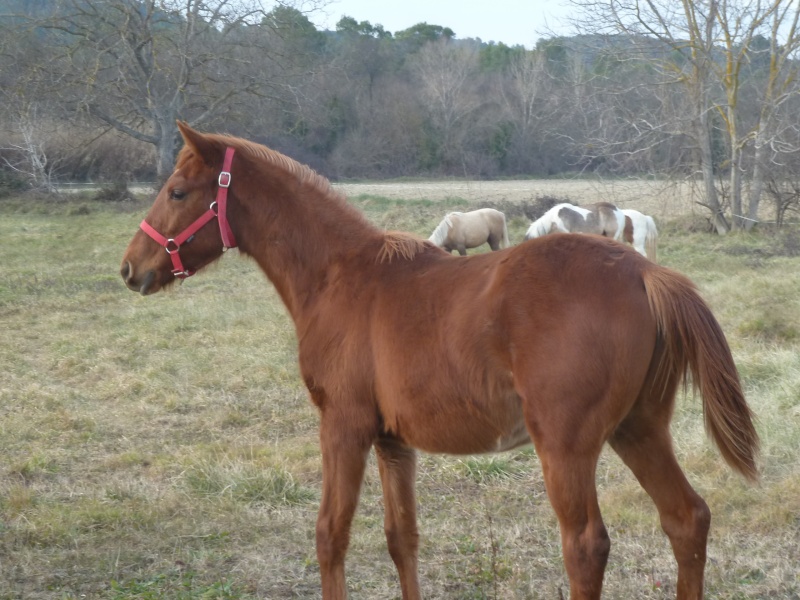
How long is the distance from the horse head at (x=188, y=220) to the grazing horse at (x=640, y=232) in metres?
10.6

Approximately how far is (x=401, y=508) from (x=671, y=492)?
3.40 feet

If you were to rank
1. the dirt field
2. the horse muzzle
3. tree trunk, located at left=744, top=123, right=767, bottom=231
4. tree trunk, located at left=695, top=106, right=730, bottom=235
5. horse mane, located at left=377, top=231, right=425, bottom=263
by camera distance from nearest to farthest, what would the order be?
1. horse mane, located at left=377, top=231, right=425, bottom=263
2. the horse muzzle
3. tree trunk, located at left=744, top=123, right=767, bottom=231
4. tree trunk, located at left=695, top=106, right=730, bottom=235
5. the dirt field

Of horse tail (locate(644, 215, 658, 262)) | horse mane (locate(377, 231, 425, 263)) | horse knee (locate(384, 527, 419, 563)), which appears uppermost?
horse mane (locate(377, 231, 425, 263))

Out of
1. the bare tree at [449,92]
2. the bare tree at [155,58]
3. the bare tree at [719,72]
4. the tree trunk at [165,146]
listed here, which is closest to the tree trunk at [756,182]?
the bare tree at [719,72]

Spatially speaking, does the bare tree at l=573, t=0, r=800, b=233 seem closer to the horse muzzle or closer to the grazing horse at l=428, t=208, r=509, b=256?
the grazing horse at l=428, t=208, r=509, b=256

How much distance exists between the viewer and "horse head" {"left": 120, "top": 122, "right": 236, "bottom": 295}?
11.0 ft

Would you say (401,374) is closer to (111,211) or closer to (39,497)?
(39,497)

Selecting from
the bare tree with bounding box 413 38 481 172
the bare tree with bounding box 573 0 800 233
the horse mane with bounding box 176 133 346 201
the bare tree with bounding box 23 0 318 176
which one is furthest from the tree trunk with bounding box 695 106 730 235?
the bare tree with bounding box 413 38 481 172

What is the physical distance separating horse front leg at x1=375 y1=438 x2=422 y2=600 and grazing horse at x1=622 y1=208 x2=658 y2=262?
34.5 feet

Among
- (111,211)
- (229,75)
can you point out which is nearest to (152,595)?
(111,211)

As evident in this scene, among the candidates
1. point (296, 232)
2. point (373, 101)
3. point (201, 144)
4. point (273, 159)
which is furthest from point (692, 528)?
point (373, 101)

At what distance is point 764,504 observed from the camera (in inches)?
164

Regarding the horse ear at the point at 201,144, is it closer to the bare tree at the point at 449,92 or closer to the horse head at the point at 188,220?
the horse head at the point at 188,220

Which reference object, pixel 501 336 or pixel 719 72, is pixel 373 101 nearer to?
pixel 719 72
